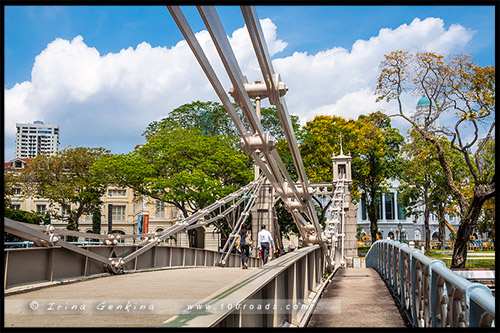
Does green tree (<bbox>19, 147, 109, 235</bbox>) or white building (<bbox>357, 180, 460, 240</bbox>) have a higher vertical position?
green tree (<bbox>19, 147, 109, 235</bbox>)

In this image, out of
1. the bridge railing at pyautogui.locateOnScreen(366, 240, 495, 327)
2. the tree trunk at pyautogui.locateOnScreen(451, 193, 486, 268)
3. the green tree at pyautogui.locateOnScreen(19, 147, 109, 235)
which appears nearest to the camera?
the bridge railing at pyautogui.locateOnScreen(366, 240, 495, 327)

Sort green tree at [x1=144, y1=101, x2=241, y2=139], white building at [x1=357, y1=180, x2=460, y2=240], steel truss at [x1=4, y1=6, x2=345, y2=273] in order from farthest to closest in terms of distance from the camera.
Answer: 1. white building at [x1=357, y1=180, x2=460, y2=240]
2. green tree at [x1=144, y1=101, x2=241, y2=139]
3. steel truss at [x1=4, y1=6, x2=345, y2=273]

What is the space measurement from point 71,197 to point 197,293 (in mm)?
25431

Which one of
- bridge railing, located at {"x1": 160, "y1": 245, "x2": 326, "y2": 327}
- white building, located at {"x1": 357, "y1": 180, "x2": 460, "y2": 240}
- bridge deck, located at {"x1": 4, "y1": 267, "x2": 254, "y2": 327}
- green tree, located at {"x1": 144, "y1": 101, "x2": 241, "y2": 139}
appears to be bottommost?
white building, located at {"x1": 357, "y1": 180, "x2": 460, "y2": 240}

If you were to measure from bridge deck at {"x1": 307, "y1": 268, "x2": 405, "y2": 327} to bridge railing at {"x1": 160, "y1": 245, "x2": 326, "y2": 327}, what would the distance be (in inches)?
10.7

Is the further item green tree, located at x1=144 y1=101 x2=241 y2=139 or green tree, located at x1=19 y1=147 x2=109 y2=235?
green tree, located at x1=144 y1=101 x2=241 y2=139

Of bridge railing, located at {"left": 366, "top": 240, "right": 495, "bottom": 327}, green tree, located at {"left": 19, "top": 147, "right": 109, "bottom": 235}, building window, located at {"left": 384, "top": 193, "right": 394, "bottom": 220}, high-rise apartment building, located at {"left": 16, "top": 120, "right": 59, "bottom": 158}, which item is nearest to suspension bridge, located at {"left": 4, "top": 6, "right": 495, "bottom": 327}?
bridge railing, located at {"left": 366, "top": 240, "right": 495, "bottom": 327}

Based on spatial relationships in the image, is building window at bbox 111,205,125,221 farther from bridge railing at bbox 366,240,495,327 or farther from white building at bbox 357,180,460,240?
bridge railing at bbox 366,240,495,327

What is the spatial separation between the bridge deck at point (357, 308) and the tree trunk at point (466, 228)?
260 inches

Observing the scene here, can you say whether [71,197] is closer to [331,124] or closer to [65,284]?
[331,124]

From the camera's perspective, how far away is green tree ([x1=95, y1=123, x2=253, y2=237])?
2547cm

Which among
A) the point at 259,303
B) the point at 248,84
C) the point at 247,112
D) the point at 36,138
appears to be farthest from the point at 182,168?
the point at 36,138

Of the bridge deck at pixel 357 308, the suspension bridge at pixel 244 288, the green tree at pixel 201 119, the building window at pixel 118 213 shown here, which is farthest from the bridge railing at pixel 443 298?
the building window at pixel 118 213

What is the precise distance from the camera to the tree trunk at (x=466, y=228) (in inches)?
608
